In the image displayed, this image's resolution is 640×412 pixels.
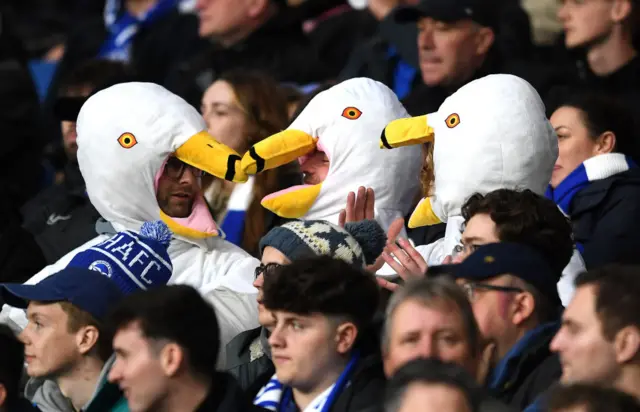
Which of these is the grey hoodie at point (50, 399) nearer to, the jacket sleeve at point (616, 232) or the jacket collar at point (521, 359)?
the jacket collar at point (521, 359)

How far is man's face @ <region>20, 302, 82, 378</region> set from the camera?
18.6ft

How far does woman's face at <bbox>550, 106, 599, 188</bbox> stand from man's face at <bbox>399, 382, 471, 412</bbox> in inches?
107

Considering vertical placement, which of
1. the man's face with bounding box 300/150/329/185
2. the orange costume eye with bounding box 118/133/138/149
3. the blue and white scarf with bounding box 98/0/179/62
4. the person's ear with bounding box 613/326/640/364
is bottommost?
the blue and white scarf with bounding box 98/0/179/62

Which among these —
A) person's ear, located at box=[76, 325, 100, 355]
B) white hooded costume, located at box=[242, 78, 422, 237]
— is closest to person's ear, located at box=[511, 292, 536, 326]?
white hooded costume, located at box=[242, 78, 422, 237]

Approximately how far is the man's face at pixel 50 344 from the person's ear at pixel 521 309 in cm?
153

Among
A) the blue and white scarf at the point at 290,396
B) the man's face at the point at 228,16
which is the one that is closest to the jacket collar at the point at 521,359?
the blue and white scarf at the point at 290,396

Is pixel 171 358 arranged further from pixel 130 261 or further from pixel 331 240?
pixel 130 261

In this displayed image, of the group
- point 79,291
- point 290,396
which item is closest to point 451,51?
point 79,291

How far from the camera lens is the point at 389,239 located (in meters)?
5.92

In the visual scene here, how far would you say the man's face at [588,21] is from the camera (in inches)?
308

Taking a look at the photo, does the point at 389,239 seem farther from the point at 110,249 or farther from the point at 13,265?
the point at 13,265

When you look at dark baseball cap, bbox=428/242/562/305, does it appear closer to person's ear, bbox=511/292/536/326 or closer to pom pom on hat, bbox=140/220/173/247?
person's ear, bbox=511/292/536/326

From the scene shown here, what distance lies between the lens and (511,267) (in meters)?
5.13

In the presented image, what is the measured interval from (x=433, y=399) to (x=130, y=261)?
2.04 meters
